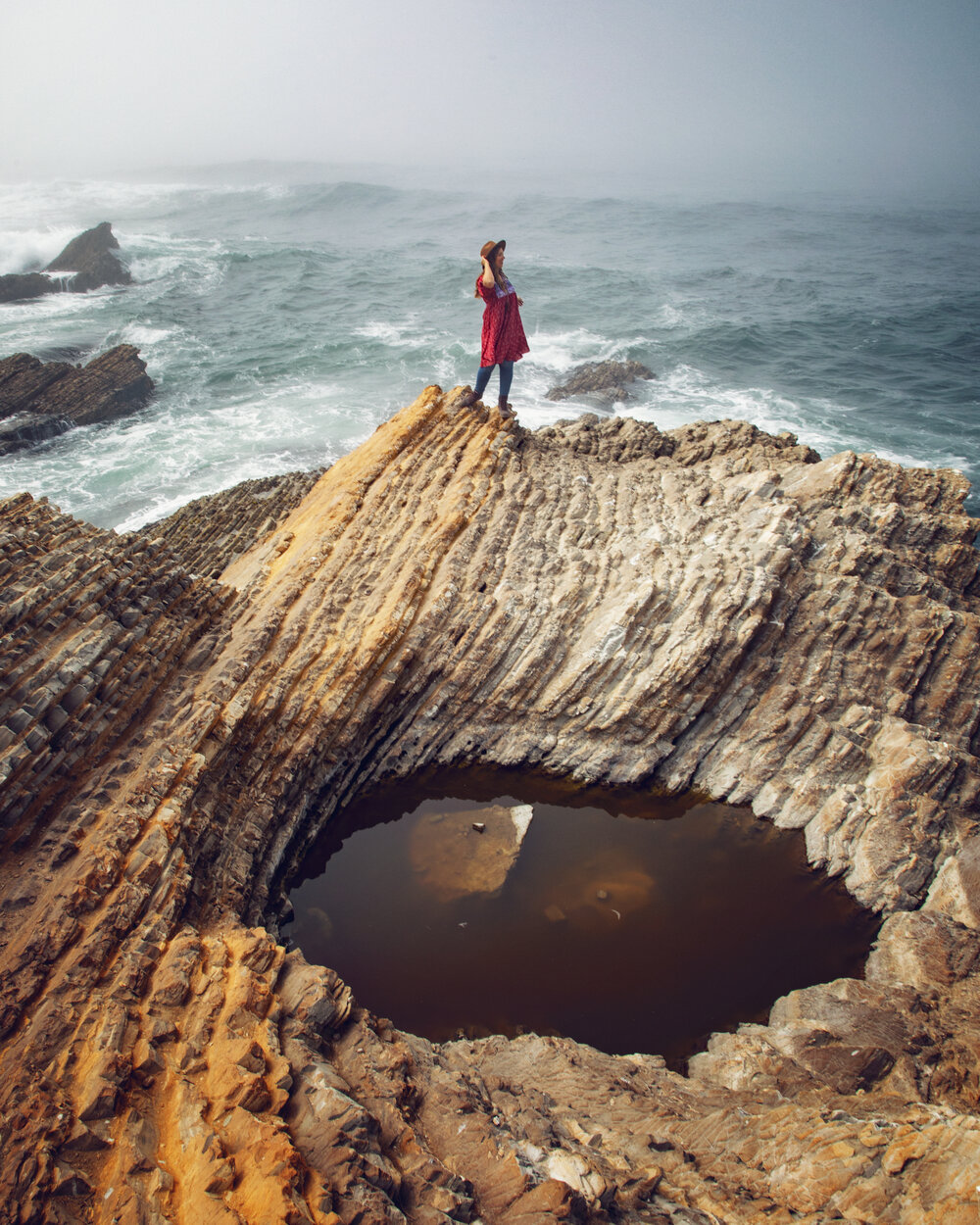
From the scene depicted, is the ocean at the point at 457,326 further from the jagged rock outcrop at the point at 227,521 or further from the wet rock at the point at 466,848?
the wet rock at the point at 466,848

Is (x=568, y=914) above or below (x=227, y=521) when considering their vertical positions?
below

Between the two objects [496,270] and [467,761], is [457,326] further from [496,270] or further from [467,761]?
[467,761]

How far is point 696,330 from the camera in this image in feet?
112

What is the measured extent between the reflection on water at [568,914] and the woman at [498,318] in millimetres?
6760

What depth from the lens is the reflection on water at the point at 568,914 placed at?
6.95 metres

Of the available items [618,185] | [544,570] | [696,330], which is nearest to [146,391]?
[544,570]

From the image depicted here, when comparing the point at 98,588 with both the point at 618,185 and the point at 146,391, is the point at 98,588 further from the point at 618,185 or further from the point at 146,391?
the point at 618,185

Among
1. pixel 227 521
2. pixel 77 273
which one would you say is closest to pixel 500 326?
pixel 227 521

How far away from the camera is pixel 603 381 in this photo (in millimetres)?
26453

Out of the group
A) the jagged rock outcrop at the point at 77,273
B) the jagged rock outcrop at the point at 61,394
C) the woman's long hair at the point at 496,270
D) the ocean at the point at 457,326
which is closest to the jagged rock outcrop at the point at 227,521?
the ocean at the point at 457,326

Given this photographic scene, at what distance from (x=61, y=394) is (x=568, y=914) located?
25681 millimetres

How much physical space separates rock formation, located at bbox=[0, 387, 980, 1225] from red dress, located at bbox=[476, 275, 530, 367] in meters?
1.26

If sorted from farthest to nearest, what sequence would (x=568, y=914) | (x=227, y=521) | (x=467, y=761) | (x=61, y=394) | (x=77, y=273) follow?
(x=77, y=273), (x=61, y=394), (x=227, y=521), (x=467, y=761), (x=568, y=914)

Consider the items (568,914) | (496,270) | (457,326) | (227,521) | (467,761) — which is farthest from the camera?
(457,326)
